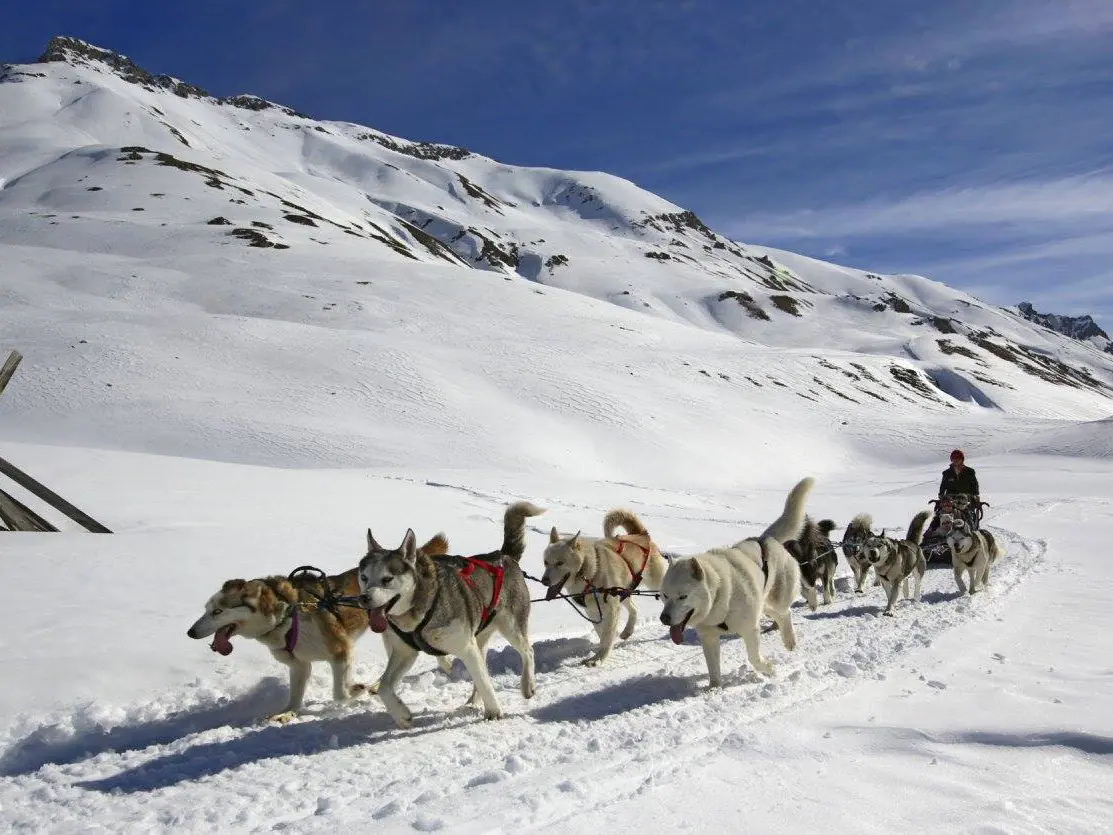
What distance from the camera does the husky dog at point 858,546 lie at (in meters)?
9.02

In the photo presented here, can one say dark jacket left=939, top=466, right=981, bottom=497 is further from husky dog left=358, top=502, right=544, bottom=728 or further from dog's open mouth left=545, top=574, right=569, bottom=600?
husky dog left=358, top=502, right=544, bottom=728

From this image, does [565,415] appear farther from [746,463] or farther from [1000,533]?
[1000,533]

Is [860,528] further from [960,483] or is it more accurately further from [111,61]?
[111,61]

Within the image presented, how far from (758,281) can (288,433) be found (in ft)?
448

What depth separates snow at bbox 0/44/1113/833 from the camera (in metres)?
3.82

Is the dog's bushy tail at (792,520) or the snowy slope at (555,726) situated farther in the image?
the dog's bushy tail at (792,520)

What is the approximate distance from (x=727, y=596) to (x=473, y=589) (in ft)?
6.41

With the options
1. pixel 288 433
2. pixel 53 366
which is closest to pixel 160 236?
pixel 53 366

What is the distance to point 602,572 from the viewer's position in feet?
23.1

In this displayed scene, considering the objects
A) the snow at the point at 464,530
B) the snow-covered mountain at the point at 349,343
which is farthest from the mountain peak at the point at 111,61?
the snow at the point at 464,530

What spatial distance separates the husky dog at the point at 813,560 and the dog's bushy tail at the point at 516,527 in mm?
4198

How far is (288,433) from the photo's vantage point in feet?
75.9

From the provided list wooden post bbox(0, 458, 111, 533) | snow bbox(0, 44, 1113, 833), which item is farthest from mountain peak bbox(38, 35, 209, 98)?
wooden post bbox(0, 458, 111, 533)

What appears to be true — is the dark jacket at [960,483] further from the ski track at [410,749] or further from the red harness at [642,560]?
the red harness at [642,560]
